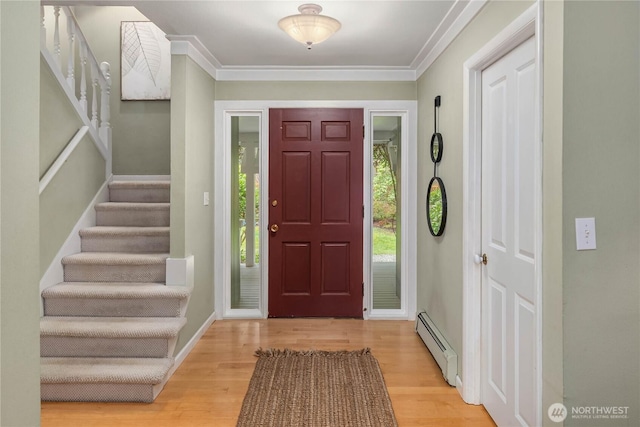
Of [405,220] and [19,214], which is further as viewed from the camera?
[405,220]

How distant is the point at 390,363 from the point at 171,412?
1.51 metres

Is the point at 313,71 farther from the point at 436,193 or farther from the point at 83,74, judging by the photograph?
the point at 83,74

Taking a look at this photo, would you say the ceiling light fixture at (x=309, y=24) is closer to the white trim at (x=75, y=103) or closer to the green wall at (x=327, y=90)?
the green wall at (x=327, y=90)

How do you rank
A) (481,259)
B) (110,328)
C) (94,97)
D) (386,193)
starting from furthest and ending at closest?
1. (386,193)
2. (94,97)
3. (110,328)
4. (481,259)

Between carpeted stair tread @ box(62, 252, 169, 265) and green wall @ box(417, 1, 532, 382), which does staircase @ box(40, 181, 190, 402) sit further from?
green wall @ box(417, 1, 532, 382)

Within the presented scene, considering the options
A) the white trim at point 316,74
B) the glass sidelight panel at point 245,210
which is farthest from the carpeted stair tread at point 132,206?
the white trim at point 316,74

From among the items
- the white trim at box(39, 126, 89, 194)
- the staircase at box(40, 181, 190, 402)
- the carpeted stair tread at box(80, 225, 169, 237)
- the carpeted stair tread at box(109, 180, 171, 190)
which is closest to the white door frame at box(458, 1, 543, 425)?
the staircase at box(40, 181, 190, 402)

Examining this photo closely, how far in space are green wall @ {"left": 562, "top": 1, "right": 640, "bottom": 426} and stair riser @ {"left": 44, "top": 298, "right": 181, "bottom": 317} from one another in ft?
8.06

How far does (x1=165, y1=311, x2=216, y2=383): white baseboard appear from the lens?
2973 mm

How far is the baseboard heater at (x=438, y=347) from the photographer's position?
271cm

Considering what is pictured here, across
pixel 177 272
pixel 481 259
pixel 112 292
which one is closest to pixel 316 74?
pixel 177 272

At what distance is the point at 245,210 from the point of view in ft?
14.6

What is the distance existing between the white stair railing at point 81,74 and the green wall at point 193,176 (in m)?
0.95

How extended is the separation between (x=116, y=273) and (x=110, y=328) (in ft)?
1.91
